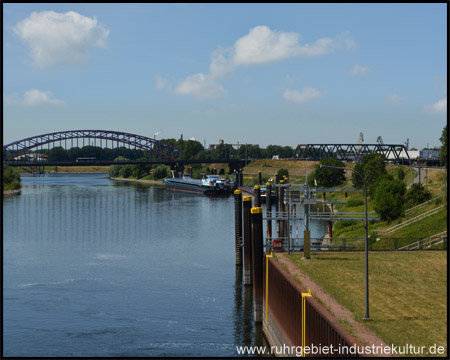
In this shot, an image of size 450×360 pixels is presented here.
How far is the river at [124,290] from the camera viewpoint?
32.6 m

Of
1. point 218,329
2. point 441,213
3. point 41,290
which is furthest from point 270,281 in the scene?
point 441,213

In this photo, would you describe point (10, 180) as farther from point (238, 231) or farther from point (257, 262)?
point (257, 262)

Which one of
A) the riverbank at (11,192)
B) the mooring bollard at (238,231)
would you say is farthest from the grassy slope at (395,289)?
the riverbank at (11,192)

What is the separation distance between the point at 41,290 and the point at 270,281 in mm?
18482

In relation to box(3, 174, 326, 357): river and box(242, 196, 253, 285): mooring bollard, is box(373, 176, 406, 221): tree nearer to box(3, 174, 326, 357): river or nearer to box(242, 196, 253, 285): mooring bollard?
box(3, 174, 326, 357): river

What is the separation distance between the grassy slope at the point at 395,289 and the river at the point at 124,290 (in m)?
5.89

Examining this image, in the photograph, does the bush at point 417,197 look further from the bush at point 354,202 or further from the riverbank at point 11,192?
the riverbank at point 11,192

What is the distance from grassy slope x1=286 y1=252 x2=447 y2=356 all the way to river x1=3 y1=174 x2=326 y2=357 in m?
5.89

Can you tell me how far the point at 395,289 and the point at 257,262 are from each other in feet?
27.2

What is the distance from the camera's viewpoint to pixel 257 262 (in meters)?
33.9

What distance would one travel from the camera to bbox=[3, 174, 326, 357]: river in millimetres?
32594

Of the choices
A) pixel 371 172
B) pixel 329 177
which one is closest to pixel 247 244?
pixel 371 172

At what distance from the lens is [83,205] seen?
361ft

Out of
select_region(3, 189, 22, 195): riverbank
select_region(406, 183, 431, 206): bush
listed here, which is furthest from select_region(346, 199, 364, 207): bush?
select_region(3, 189, 22, 195): riverbank
